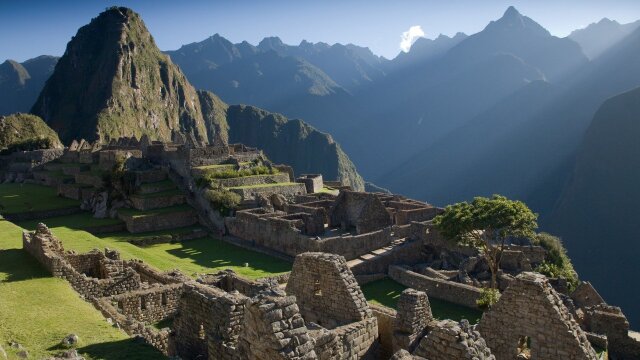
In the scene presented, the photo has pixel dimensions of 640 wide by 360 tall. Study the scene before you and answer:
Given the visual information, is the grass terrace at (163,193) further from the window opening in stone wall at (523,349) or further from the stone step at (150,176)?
the window opening in stone wall at (523,349)

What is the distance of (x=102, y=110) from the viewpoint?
17288 cm

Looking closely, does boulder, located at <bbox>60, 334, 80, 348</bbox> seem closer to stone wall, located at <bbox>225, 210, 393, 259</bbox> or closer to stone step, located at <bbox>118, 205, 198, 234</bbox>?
stone wall, located at <bbox>225, 210, 393, 259</bbox>

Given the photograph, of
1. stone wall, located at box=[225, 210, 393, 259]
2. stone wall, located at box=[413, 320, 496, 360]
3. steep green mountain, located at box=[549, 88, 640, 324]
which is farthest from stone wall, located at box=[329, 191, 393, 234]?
steep green mountain, located at box=[549, 88, 640, 324]

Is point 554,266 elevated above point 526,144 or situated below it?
above

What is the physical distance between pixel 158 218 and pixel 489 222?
914 inches

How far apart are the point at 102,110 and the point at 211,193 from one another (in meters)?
155

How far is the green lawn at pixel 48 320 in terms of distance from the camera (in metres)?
8.43

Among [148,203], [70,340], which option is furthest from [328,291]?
[148,203]

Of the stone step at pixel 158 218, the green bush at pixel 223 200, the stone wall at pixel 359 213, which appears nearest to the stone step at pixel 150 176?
the stone step at pixel 158 218

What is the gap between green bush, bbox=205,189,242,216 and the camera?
115 ft

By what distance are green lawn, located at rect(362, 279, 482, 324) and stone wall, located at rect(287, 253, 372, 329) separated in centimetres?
1144

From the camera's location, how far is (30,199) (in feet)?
126

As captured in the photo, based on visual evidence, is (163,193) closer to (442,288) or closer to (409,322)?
(442,288)

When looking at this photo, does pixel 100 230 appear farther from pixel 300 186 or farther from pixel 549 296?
pixel 549 296
